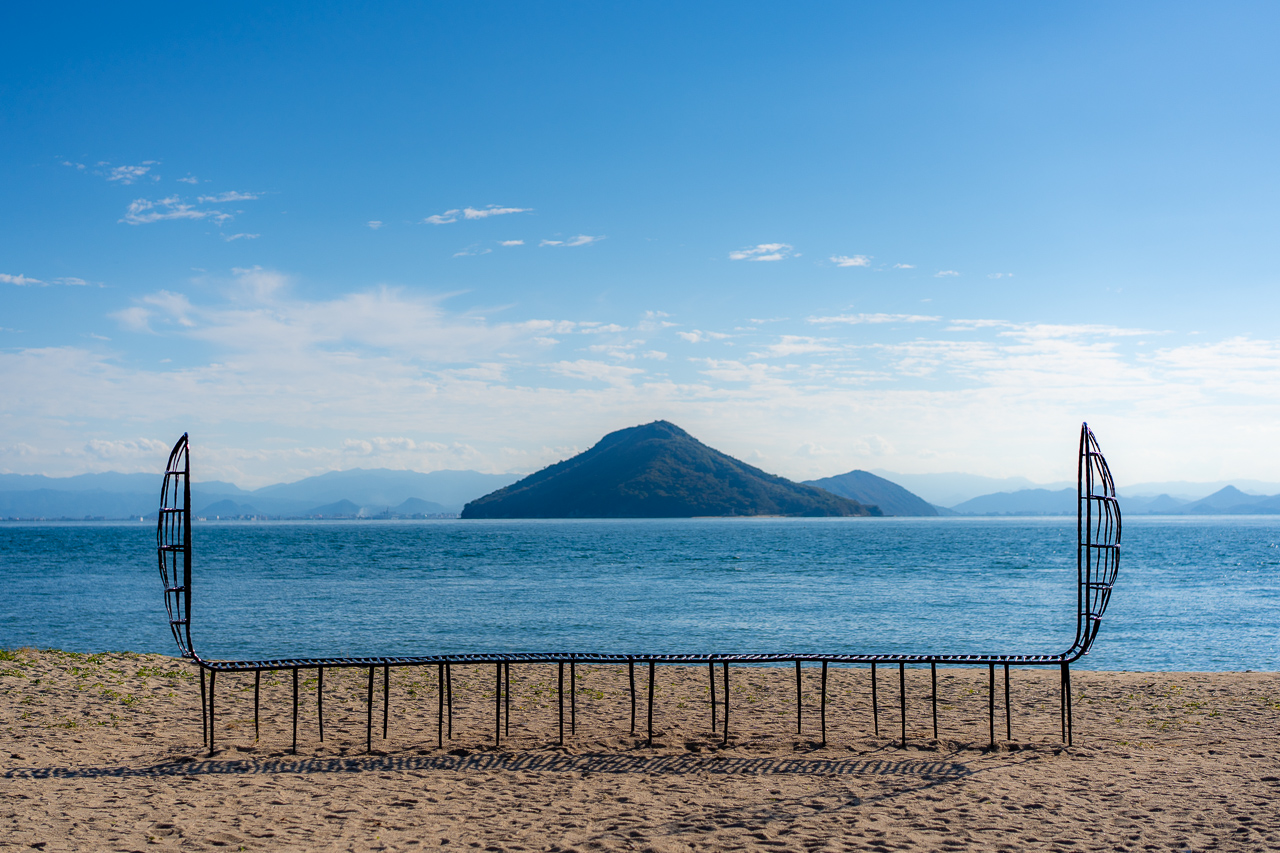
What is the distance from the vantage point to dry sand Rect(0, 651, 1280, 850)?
7.07m

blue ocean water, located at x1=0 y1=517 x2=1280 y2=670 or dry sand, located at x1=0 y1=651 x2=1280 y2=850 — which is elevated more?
dry sand, located at x1=0 y1=651 x2=1280 y2=850

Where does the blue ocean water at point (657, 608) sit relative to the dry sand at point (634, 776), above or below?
below

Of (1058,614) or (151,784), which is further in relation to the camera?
(1058,614)

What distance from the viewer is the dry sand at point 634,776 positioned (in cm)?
707

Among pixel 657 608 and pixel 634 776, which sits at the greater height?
pixel 634 776

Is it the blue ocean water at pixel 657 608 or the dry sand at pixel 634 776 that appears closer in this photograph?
the dry sand at pixel 634 776

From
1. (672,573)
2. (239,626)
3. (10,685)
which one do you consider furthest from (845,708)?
(672,573)

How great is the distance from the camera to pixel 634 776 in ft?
29.2

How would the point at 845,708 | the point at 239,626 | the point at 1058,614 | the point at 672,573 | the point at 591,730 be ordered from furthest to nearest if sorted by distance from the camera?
the point at 672,573 < the point at 1058,614 < the point at 239,626 < the point at 845,708 < the point at 591,730

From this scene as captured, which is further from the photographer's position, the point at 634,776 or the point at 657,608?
the point at 657,608

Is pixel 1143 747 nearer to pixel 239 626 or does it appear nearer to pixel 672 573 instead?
pixel 239 626

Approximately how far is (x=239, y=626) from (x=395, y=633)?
227 inches

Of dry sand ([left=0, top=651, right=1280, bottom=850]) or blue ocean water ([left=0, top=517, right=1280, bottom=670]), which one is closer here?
dry sand ([left=0, top=651, right=1280, bottom=850])

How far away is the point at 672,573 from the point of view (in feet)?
164
